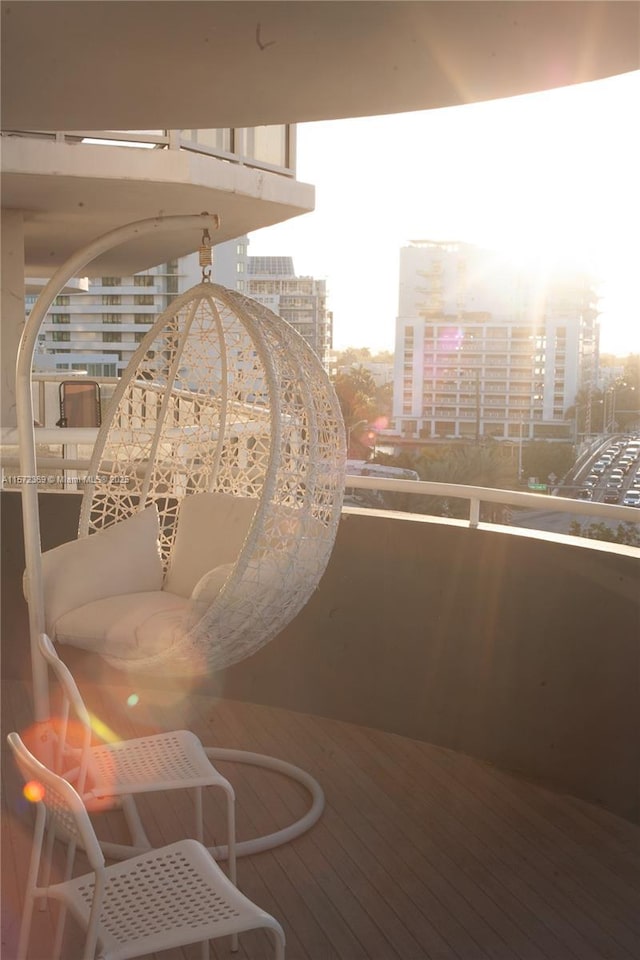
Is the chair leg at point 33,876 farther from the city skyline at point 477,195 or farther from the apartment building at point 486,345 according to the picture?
the apartment building at point 486,345

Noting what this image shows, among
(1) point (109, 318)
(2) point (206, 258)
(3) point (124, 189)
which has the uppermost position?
(1) point (109, 318)

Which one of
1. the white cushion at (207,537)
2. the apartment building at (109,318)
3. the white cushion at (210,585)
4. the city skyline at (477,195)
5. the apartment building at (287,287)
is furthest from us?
the apartment building at (109,318)

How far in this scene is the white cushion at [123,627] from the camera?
294cm

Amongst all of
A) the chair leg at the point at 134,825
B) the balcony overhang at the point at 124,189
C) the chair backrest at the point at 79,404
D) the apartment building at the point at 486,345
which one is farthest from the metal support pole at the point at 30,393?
the balcony overhang at the point at 124,189

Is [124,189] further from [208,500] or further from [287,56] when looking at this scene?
[287,56]

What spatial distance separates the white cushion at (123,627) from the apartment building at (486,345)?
3.02m

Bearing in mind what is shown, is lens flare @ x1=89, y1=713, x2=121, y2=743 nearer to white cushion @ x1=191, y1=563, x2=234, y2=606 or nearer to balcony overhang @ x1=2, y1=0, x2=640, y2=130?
white cushion @ x1=191, y1=563, x2=234, y2=606

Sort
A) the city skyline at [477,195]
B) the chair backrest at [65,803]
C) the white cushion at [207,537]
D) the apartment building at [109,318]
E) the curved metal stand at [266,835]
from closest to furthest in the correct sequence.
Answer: the chair backrest at [65,803] < the curved metal stand at [266,835] < the white cushion at [207,537] < the city skyline at [477,195] < the apartment building at [109,318]

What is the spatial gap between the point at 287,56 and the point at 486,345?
8240 millimetres

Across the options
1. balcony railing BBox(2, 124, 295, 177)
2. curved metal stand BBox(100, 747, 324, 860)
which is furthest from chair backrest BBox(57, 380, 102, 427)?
curved metal stand BBox(100, 747, 324, 860)

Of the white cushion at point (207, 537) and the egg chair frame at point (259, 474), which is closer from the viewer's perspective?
the egg chair frame at point (259, 474)

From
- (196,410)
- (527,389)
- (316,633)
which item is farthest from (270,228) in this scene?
(316,633)

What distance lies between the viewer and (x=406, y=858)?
2861 mm

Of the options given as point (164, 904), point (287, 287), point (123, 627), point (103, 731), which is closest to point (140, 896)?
point (164, 904)
